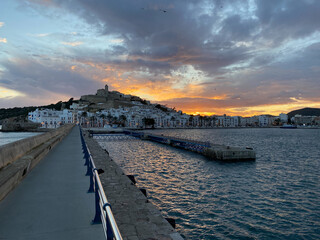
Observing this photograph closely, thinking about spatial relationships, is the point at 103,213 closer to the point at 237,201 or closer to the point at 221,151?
the point at 237,201

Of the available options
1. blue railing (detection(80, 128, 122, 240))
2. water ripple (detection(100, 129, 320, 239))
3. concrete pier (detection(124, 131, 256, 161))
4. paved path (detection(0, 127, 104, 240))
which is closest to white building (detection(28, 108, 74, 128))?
concrete pier (detection(124, 131, 256, 161))

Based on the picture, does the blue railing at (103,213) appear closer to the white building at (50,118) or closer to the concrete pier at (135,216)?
the concrete pier at (135,216)

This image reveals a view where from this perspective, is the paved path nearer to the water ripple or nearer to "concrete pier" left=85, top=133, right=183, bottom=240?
"concrete pier" left=85, top=133, right=183, bottom=240

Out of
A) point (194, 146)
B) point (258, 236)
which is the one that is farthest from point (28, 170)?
point (194, 146)

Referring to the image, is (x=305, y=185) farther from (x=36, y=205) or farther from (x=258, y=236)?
(x=36, y=205)

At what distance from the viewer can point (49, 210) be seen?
18.9 ft

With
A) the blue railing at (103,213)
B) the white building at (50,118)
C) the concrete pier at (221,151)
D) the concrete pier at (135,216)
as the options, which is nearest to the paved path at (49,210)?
the blue railing at (103,213)

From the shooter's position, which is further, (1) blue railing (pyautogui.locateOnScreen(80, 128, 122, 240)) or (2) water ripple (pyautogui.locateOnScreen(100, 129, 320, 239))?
(2) water ripple (pyautogui.locateOnScreen(100, 129, 320, 239))

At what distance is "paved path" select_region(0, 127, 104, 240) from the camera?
15.0 ft

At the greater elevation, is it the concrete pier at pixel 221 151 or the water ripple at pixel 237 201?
the concrete pier at pixel 221 151

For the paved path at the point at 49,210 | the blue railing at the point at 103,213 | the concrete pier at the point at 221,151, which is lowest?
the concrete pier at the point at 221,151

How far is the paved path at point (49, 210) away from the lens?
4.59m

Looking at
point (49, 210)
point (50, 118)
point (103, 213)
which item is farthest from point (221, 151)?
point (50, 118)

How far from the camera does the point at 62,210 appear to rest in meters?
5.77
